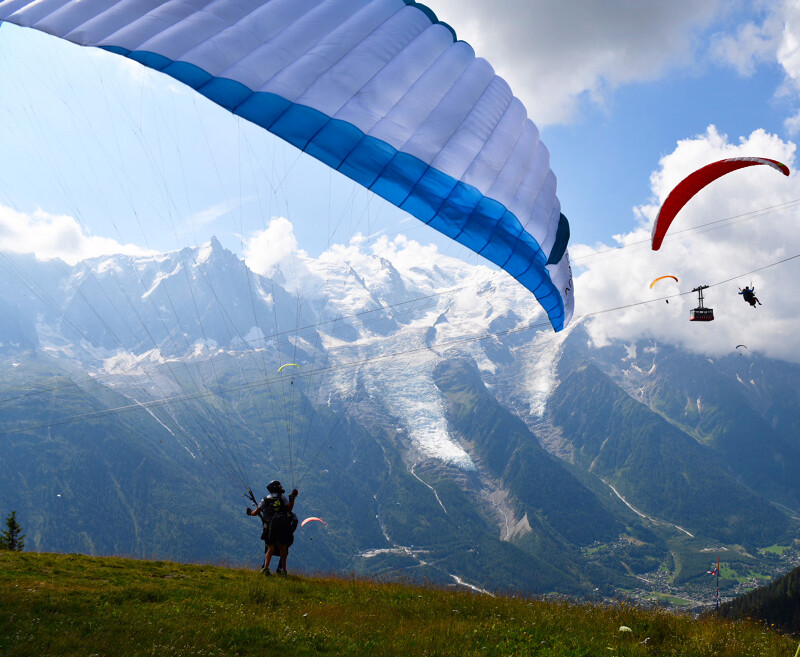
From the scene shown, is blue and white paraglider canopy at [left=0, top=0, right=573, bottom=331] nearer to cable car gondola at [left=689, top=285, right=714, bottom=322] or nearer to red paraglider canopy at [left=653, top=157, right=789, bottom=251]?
red paraglider canopy at [left=653, top=157, right=789, bottom=251]

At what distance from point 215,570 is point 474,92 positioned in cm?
1318

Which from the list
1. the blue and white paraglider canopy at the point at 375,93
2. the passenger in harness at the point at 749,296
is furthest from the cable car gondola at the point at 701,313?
the blue and white paraglider canopy at the point at 375,93

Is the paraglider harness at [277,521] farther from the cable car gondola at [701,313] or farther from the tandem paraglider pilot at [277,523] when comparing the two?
the cable car gondola at [701,313]

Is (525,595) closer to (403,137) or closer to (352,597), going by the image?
(352,597)

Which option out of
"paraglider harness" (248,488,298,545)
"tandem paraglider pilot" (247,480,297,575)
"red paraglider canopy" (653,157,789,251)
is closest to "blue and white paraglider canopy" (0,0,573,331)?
"red paraglider canopy" (653,157,789,251)

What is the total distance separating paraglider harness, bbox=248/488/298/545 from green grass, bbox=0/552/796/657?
108 inches

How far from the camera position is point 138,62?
8422 mm

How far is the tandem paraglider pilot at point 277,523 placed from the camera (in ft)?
46.9

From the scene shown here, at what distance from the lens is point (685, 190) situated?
1498cm

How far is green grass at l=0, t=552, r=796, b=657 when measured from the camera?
7.16m

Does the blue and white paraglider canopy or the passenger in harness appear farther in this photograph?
the passenger in harness

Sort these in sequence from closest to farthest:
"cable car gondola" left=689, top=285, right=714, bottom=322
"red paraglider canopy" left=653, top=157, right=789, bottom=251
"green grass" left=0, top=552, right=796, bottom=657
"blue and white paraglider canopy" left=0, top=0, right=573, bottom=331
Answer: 1. "green grass" left=0, top=552, right=796, bottom=657
2. "blue and white paraglider canopy" left=0, top=0, right=573, bottom=331
3. "red paraglider canopy" left=653, top=157, right=789, bottom=251
4. "cable car gondola" left=689, top=285, right=714, bottom=322

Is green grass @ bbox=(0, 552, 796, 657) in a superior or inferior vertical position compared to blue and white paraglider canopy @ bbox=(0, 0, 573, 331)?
inferior

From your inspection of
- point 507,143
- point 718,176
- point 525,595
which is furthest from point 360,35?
point 525,595
